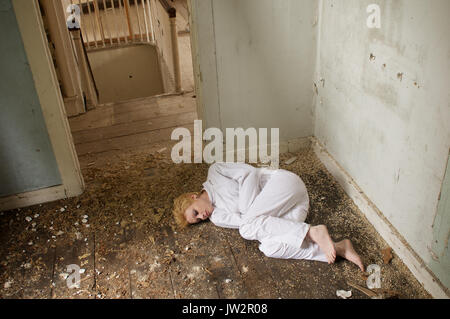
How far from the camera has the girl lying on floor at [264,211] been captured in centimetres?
199

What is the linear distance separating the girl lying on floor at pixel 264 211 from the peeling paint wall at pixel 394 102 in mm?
373

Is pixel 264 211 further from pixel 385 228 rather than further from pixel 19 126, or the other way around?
pixel 19 126

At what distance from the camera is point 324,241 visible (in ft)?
6.47

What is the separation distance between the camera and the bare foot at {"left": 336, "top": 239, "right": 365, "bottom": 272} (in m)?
1.95

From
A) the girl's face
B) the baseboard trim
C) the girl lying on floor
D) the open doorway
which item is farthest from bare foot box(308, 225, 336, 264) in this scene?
the open doorway

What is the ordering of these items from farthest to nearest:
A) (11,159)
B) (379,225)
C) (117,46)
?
(117,46), (11,159), (379,225)

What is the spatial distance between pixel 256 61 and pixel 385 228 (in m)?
1.29

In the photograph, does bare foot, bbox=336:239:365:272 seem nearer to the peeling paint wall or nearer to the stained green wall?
the peeling paint wall

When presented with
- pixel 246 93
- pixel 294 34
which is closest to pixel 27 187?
pixel 246 93

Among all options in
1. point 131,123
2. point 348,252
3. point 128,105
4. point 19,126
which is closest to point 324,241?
point 348,252

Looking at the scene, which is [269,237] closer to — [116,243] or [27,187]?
[116,243]

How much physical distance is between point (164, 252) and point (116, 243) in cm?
30

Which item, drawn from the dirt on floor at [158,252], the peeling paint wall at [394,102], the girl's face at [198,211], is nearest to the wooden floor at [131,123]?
the dirt on floor at [158,252]

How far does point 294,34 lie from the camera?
2.58 metres
